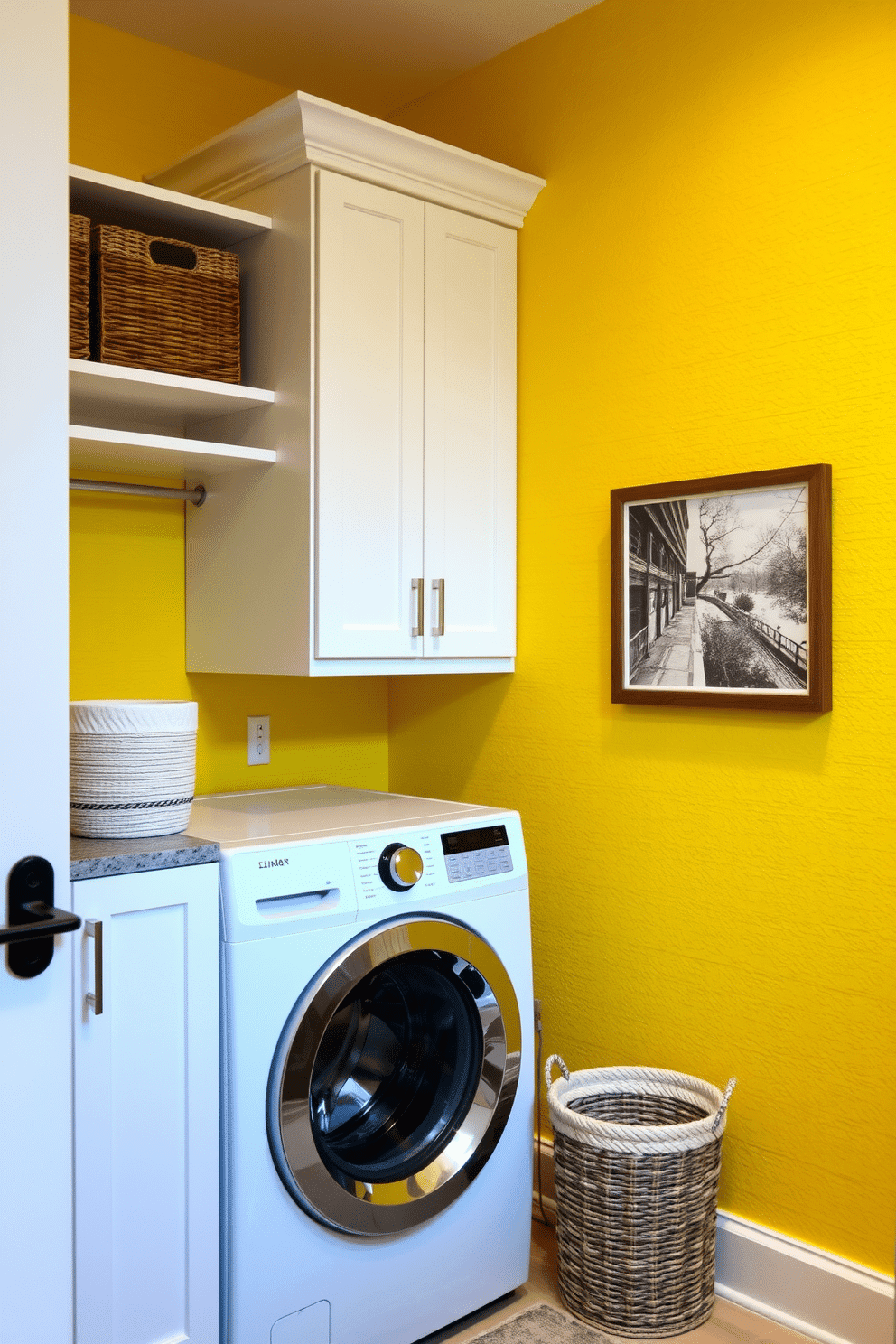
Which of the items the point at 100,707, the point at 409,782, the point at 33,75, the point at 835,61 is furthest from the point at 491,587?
the point at 33,75

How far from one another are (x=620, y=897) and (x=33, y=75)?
6.25ft

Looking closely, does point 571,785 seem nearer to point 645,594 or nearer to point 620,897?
point 620,897

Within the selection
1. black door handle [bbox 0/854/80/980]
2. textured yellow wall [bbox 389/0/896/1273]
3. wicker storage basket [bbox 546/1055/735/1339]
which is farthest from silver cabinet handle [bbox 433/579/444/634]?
black door handle [bbox 0/854/80/980]

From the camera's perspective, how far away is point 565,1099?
2439mm

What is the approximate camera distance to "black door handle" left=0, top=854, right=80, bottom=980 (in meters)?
1.51

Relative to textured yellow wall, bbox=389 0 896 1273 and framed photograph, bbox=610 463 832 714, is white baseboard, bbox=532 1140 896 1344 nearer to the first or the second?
textured yellow wall, bbox=389 0 896 1273

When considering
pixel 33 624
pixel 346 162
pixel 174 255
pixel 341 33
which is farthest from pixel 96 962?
pixel 341 33

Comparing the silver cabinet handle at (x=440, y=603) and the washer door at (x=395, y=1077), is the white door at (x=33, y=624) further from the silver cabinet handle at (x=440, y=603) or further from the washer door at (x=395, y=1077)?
the silver cabinet handle at (x=440, y=603)

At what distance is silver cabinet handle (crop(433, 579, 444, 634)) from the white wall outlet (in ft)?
1.87

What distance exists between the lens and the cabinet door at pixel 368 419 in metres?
2.37

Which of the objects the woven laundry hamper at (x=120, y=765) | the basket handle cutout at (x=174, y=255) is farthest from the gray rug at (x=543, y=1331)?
the basket handle cutout at (x=174, y=255)

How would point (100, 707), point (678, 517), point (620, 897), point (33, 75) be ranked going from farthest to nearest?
point (620, 897), point (678, 517), point (100, 707), point (33, 75)

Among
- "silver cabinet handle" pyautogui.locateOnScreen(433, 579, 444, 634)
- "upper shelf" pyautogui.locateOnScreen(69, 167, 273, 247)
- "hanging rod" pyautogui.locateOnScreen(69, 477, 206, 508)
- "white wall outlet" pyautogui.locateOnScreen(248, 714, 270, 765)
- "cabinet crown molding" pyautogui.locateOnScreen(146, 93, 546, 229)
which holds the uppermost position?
"cabinet crown molding" pyautogui.locateOnScreen(146, 93, 546, 229)

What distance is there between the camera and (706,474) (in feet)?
7.83
